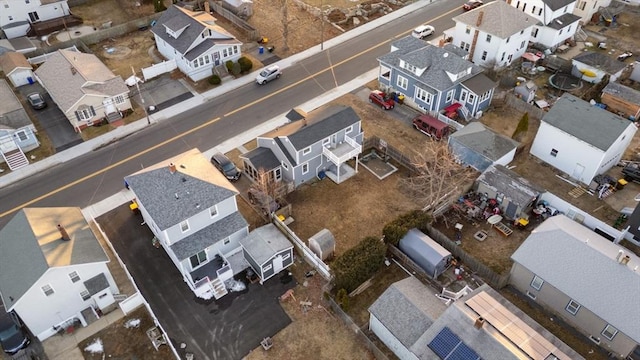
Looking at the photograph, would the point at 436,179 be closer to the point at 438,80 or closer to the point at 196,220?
the point at 438,80

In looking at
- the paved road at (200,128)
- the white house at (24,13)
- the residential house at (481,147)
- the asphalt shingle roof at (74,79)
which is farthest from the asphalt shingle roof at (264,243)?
the white house at (24,13)

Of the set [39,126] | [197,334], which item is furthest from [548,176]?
[39,126]

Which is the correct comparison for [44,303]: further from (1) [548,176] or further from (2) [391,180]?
(1) [548,176]

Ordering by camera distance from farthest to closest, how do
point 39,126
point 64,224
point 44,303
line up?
point 39,126 < point 64,224 < point 44,303

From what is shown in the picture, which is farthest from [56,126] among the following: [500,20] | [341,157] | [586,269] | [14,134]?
[500,20]

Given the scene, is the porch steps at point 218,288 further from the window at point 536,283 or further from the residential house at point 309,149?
the window at point 536,283

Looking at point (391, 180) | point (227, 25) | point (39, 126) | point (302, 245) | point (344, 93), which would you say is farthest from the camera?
point (227, 25)

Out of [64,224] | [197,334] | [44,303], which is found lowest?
[197,334]

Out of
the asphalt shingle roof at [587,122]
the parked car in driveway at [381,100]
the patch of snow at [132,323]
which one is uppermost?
the asphalt shingle roof at [587,122]
